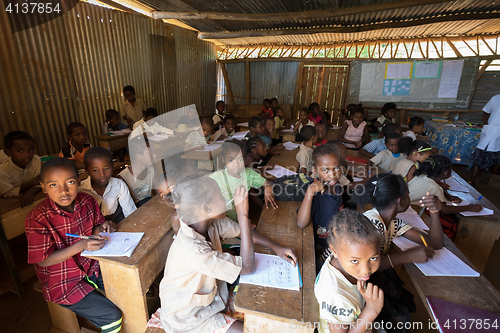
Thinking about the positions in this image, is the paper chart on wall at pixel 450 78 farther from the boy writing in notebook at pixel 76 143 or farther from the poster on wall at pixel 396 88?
the boy writing in notebook at pixel 76 143

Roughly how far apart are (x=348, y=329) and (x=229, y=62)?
8.95 meters

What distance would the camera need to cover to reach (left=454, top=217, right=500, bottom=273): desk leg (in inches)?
80.2

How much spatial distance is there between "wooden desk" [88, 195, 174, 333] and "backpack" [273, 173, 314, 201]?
92 cm

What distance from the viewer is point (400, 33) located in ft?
21.7

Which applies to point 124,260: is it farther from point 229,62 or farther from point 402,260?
point 229,62

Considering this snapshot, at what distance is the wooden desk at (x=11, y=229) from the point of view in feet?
6.16

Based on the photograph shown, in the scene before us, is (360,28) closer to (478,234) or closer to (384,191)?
(478,234)

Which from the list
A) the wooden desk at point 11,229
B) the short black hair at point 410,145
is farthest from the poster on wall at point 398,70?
the wooden desk at point 11,229

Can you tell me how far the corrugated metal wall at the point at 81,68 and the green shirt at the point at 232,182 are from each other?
3297 millimetres

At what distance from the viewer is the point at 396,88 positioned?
24.0 ft

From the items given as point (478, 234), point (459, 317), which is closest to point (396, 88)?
point (478, 234)

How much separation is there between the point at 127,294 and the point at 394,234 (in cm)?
160

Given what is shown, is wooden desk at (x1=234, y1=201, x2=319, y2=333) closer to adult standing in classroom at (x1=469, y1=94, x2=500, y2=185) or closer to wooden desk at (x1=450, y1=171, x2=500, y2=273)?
wooden desk at (x1=450, y1=171, x2=500, y2=273)

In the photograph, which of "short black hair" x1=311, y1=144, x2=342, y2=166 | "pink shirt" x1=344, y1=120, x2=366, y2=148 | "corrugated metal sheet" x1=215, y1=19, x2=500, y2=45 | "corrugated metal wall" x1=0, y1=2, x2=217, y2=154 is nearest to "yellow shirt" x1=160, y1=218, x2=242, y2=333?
"short black hair" x1=311, y1=144, x2=342, y2=166
